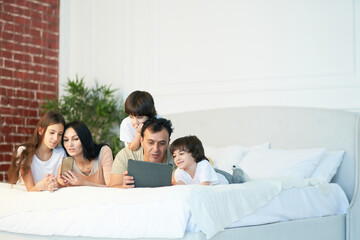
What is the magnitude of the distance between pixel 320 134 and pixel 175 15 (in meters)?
1.93

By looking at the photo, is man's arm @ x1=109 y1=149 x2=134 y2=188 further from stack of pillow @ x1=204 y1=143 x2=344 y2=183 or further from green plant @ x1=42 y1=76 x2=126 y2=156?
green plant @ x1=42 y1=76 x2=126 y2=156

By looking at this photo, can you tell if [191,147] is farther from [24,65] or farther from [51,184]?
[24,65]

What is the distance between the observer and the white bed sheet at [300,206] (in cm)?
322

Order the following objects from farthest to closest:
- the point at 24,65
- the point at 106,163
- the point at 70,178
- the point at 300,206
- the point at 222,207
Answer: the point at 24,65, the point at 106,163, the point at 300,206, the point at 70,178, the point at 222,207

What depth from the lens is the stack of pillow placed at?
14.3ft

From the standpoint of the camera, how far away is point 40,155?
394cm

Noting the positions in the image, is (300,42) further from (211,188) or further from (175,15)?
(211,188)

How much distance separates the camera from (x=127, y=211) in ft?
9.00

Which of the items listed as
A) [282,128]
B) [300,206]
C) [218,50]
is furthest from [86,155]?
[218,50]

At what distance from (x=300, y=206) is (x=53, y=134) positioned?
1.68 meters

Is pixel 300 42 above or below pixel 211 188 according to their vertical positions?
above

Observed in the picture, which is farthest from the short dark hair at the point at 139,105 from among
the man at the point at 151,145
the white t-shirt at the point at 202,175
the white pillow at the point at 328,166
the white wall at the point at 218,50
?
the white wall at the point at 218,50

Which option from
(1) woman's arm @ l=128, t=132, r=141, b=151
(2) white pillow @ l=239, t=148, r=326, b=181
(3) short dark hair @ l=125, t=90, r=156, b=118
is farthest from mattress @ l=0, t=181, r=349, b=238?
(2) white pillow @ l=239, t=148, r=326, b=181

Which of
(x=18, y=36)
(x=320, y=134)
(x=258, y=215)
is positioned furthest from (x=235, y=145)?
(x=18, y=36)
